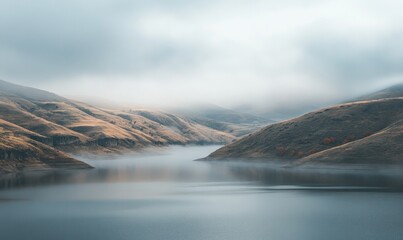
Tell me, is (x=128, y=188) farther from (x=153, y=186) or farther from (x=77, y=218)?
(x=77, y=218)

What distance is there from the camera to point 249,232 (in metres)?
82.6

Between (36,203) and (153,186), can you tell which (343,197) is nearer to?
(153,186)

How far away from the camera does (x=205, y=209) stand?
110375mm

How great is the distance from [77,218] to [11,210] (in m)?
21.8

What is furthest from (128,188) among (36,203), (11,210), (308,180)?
(308,180)

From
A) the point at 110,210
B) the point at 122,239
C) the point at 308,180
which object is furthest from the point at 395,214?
the point at 308,180

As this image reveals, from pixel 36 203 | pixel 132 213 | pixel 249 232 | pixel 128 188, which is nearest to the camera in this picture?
pixel 249 232

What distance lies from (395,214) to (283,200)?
34.5 meters

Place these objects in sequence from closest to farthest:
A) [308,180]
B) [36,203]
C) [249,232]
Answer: [249,232] → [36,203] → [308,180]

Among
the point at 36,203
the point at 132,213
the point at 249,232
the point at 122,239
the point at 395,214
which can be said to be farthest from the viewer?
the point at 36,203

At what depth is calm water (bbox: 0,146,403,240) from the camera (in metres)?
81.9

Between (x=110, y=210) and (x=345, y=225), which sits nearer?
(x=345, y=225)

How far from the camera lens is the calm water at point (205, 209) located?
269 ft

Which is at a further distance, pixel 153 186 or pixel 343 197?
pixel 153 186
